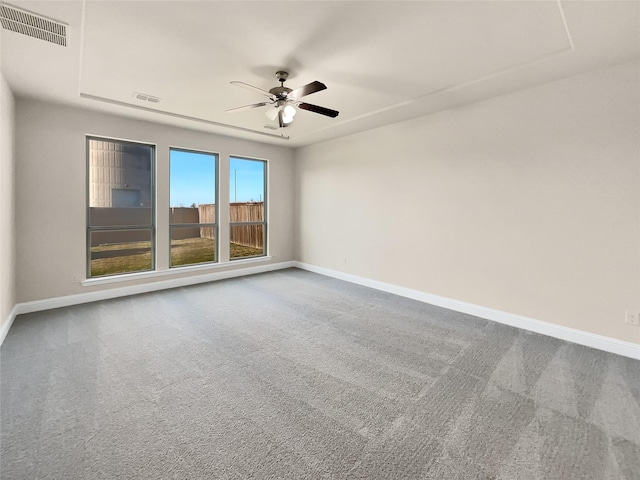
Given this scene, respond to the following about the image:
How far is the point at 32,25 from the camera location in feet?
7.75

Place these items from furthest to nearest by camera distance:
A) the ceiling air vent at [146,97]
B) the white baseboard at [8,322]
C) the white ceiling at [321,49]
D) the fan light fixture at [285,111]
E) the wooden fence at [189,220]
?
the wooden fence at [189,220] → the ceiling air vent at [146,97] → the fan light fixture at [285,111] → the white baseboard at [8,322] → the white ceiling at [321,49]

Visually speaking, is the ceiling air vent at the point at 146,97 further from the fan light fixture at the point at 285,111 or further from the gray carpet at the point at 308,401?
the gray carpet at the point at 308,401

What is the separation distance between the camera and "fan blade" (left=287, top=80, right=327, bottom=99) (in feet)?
8.78

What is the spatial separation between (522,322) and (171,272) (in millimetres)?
5403

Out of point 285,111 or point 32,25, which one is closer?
point 32,25

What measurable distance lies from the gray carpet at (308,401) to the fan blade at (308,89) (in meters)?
2.55

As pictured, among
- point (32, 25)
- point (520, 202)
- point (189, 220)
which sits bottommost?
point (189, 220)

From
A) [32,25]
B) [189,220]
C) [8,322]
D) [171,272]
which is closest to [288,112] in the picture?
[32,25]

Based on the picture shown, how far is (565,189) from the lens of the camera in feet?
10.7

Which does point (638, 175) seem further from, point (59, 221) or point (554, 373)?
point (59, 221)

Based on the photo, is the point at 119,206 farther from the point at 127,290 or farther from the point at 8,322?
the point at 8,322

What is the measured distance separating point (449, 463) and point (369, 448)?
1.47 ft

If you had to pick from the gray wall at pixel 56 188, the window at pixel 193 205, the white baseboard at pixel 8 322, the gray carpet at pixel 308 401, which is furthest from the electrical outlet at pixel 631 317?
the white baseboard at pixel 8 322

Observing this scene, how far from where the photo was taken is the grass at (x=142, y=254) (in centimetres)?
477
